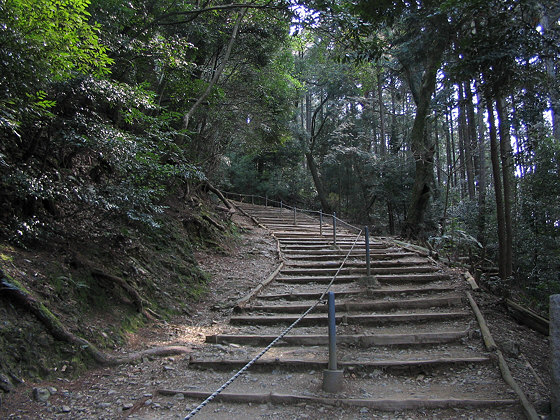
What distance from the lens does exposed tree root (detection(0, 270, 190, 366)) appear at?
11.3ft

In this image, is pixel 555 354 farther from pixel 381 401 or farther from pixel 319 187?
pixel 319 187

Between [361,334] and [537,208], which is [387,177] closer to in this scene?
[537,208]

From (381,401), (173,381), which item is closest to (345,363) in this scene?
(381,401)

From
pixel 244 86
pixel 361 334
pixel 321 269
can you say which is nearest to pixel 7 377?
pixel 361 334

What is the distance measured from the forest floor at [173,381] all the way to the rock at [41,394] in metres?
0.02

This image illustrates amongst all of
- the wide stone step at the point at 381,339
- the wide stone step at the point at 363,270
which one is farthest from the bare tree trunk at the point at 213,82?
the wide stone step at the point at 381,339

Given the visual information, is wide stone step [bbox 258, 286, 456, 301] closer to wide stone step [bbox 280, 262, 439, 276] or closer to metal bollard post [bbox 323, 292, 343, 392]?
wide stone step [bbox 280, 262, 439, 276]

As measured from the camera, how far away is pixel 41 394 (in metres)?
3.03

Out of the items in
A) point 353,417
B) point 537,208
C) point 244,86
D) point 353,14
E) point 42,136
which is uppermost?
point 244,86

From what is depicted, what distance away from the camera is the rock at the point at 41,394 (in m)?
2.99

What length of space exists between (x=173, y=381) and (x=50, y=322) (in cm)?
140

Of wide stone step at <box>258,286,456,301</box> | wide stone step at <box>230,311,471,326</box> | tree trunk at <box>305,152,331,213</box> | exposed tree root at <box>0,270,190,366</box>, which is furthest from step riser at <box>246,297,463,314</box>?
tree trunk at <box>305,152,331,213</box>

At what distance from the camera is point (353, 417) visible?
309cm

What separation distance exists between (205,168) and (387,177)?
10113 millimetres
